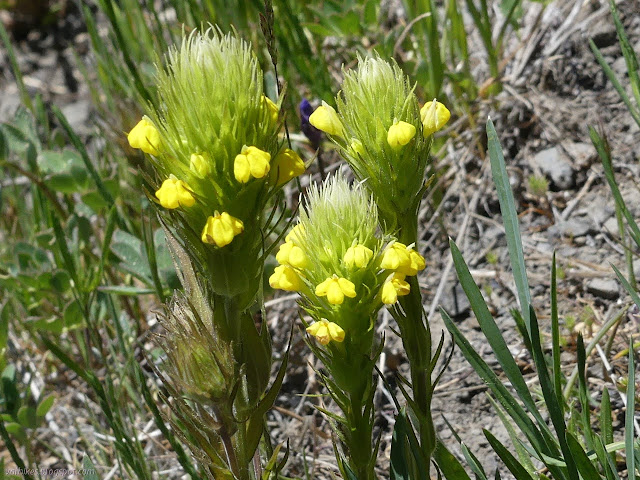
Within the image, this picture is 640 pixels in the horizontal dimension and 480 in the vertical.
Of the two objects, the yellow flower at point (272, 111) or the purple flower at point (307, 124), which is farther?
the purple flower at point (307, 124)

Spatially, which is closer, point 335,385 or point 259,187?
point 259,187

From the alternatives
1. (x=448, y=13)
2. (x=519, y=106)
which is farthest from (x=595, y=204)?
(x=448, y=13)

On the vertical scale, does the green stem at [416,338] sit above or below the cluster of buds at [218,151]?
below

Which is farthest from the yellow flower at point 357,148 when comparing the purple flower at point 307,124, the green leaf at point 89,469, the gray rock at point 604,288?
the gray rock at point 604,288

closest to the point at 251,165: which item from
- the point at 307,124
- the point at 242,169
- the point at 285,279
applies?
the point at 242,169

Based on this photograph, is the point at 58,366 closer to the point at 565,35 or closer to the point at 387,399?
the point at 387,399

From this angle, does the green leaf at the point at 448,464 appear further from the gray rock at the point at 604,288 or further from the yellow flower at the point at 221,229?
the gray rock at the point at 604,288

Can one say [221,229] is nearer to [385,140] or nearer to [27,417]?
[385,140]

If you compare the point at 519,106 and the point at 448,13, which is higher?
the point at 448,13
